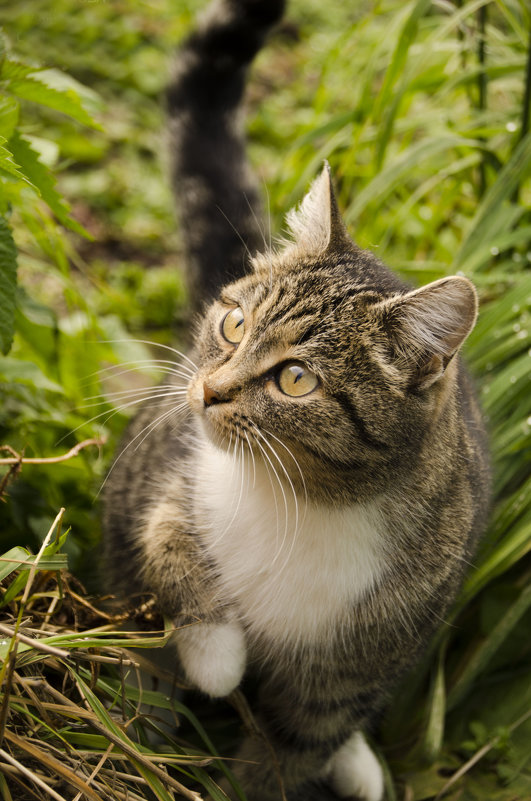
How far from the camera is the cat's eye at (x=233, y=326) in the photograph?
1.66 metres

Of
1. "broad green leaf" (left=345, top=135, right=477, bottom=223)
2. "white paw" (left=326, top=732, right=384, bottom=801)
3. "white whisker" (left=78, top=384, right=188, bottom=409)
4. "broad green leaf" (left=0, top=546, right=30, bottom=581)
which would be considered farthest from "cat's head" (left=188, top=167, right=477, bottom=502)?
"broad green leaf" (left=345, top=135, right=477, bottom=223)

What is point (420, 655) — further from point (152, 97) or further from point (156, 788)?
point (152, 97)

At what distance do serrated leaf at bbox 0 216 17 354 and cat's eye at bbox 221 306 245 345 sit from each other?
479 mm

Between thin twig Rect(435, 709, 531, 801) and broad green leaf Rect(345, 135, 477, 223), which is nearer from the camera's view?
thin twig Rect(435, 709, 531, 801)

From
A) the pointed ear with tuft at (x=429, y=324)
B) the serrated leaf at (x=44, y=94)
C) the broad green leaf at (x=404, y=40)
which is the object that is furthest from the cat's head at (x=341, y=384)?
the broad green leaf at (x=404, y=40)

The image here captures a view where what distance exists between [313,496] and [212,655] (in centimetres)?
45

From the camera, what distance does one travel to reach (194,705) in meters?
2.06

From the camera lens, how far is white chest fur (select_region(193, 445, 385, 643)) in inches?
62.0

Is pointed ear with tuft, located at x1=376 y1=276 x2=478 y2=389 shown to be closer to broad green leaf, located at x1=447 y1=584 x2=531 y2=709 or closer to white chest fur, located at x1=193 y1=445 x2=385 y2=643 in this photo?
white chest fur, located at x1=193 y1=445 x2=385 y2=643

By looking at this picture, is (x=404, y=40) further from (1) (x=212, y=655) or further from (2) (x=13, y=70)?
(1) (x=212, y=655)

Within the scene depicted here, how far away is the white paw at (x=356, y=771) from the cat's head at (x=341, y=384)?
900 mm

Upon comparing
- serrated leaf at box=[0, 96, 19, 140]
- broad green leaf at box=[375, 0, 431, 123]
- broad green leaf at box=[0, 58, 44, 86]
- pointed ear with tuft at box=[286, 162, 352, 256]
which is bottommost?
pointed ear with tuft at box=[286, 162, 352, 256]

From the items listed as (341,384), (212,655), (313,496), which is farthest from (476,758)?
(341,384)

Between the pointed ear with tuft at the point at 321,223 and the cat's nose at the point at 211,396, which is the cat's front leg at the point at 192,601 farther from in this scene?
the pointed ear with tuft at the point at 321,223
